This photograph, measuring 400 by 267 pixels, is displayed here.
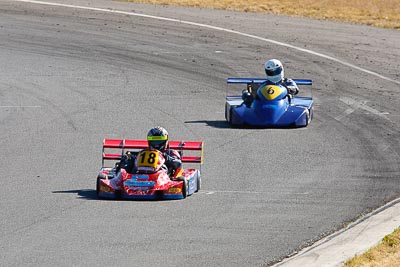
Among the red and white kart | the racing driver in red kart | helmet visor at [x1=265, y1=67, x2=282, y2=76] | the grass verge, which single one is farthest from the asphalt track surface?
helmet visor at [x1=265, y1=67, x2=282, y2=76]

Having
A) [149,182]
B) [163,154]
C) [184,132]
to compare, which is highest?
[163,154]

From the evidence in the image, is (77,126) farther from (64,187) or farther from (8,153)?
(64,187)

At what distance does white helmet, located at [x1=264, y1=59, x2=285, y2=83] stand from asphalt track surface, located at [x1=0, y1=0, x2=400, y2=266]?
49.0 inches

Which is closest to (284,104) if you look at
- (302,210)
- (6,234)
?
(302,210)

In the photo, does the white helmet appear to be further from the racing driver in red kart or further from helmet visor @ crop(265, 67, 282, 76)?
the racing driver in red kart

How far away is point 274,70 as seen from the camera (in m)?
24.5

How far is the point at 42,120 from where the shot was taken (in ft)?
81.9

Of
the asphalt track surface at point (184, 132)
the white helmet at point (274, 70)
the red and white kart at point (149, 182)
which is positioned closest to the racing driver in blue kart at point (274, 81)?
the white helmet at point (274, 70)

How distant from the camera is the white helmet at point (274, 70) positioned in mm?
24469

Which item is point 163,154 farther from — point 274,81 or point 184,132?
point 274,81

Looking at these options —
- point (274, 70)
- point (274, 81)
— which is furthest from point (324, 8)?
point (274, 70)

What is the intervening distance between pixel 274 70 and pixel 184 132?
2.36 metres

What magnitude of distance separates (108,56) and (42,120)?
8.51m

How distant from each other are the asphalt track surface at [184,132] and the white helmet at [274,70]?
1245mm
